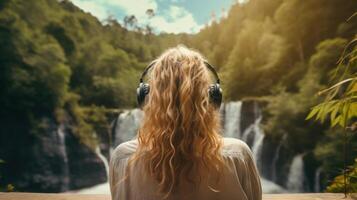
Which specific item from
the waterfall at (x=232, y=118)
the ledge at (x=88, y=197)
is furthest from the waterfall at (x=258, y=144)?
the ledge at (x=88, y=197)

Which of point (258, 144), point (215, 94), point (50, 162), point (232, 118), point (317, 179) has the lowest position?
point (317, 179)

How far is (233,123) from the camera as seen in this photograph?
583cm

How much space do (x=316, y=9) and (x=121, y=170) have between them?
4.89 meters

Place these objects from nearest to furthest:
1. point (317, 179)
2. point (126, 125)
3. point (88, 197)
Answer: point (88, 197) < point (317, 179) < point (126, 125)

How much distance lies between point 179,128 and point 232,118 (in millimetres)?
4974

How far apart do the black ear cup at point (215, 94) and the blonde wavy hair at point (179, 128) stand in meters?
0.06

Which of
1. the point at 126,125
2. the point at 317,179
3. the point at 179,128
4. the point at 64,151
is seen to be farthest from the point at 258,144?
the point at 179,128

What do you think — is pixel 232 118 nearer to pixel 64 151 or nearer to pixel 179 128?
pixel 64 151

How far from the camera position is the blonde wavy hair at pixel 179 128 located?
2.62ft

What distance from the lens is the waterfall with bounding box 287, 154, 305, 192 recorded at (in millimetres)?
5246

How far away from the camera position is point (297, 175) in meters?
5.28

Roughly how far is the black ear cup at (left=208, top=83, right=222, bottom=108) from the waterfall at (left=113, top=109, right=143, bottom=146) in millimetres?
4680

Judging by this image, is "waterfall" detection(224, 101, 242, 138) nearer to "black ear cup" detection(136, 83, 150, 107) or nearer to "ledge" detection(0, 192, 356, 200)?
"ledge" detection(0, 192, 356, 200)

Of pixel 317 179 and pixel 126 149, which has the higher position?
pixel 126 149
